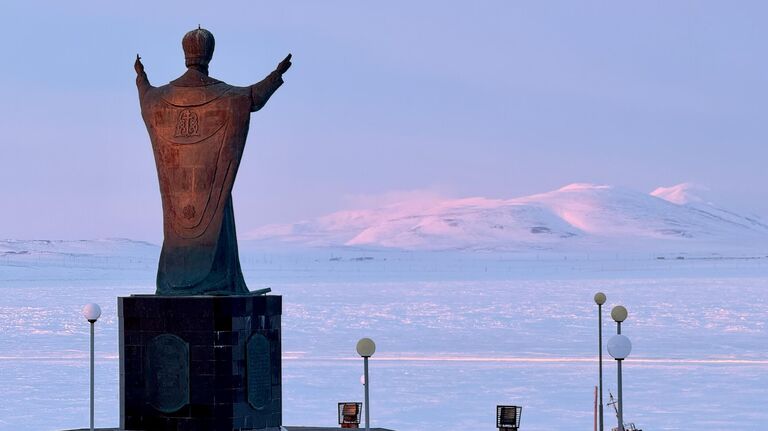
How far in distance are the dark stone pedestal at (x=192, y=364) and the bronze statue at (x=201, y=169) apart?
28.3 inches

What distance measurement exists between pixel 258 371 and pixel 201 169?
3.64 m

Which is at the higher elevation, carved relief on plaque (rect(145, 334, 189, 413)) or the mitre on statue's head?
the mitre on statue's head

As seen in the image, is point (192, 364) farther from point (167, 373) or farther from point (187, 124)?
point (187, 124)

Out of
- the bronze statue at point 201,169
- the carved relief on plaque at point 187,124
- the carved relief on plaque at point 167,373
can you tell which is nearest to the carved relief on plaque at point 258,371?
the bronze statue at point 201,169

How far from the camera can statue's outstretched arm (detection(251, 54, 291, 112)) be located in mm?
26219

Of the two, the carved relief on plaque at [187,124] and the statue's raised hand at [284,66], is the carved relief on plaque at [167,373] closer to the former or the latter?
the carved relief on plaque at [187,124]

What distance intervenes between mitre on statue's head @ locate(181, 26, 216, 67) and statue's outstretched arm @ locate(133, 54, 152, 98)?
851mm

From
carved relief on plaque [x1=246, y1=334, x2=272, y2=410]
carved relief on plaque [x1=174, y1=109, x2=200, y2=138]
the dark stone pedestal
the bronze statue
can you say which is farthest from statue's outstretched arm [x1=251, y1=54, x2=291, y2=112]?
carved relief on plaque [x1=246, y1=334, x2=272, y2=410]

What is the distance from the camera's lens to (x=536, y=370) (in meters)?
50.5

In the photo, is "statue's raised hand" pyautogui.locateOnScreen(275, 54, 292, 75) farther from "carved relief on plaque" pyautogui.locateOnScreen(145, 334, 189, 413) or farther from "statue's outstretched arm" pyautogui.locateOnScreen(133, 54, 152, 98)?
"carved relief on plaque" pyautogui.locateOnScreen(145, 334, 189, 413)

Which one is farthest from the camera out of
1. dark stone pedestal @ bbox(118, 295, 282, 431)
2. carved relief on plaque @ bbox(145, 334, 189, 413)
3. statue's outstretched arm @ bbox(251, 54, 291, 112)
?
statue's outstretched arm @ bbox(251, 54, 291, 112)

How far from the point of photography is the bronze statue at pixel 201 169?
86.2 ft

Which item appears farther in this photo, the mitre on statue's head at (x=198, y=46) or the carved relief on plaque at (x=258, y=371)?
the mitre on statue's head at (x=198, y=46)

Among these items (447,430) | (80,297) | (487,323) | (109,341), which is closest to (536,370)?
(447,430)
